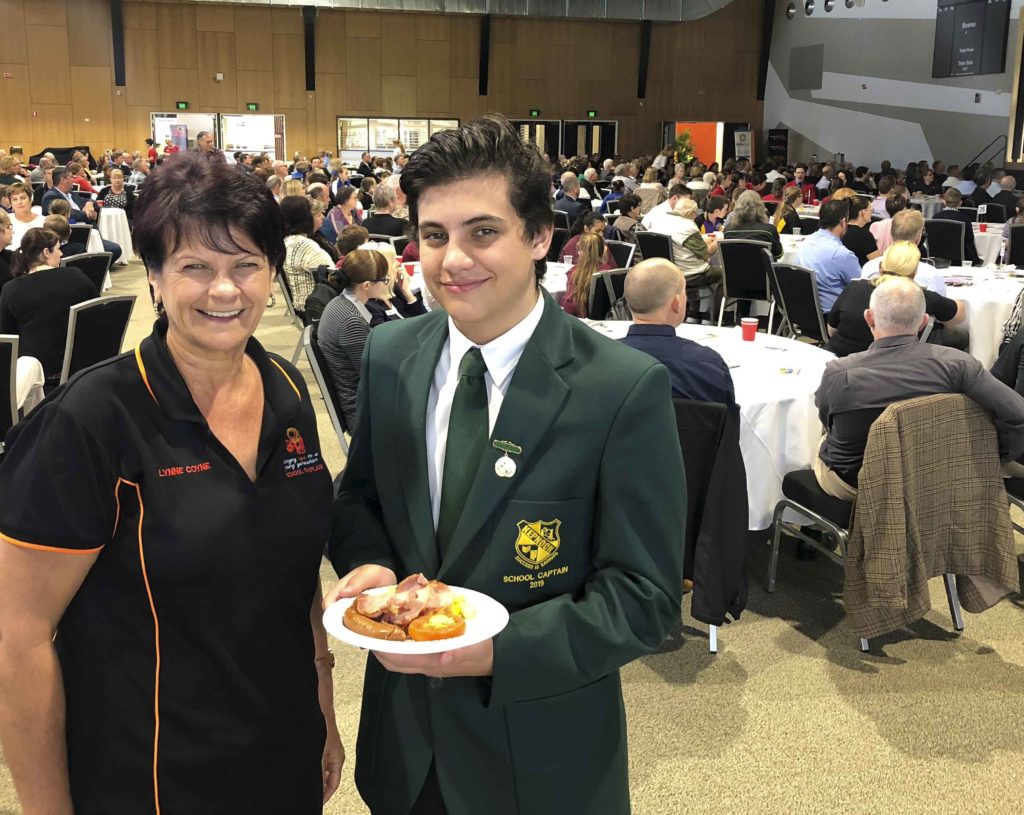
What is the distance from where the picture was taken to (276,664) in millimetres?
1389

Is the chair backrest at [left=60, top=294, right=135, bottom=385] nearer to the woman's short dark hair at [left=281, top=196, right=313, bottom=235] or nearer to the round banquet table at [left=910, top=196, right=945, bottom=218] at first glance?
the woman's short dark hair at [left=281, top=196, right=313, bottom=235]

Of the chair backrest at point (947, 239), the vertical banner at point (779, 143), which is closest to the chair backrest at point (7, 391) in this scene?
the chair backrest at point (947, 239)

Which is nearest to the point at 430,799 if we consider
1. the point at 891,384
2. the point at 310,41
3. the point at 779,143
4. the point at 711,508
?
the point at 711,508

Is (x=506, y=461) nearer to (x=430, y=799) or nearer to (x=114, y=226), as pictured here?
(x=430, y=799)

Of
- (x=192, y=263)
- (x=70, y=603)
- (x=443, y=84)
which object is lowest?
(x=70, y=603)

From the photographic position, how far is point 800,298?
6793mm

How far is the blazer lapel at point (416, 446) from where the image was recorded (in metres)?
1.27

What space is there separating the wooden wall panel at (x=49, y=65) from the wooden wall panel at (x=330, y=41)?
506 centimetres

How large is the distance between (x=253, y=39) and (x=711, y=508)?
20.7m

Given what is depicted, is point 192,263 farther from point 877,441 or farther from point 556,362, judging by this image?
point 877,441

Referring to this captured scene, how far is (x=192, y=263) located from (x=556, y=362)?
1.59 feet

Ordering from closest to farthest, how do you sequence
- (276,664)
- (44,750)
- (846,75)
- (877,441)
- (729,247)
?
(44,750), (276,664), (877,441), (729,247), (846,75)

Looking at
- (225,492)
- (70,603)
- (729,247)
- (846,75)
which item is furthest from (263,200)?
(846,75)

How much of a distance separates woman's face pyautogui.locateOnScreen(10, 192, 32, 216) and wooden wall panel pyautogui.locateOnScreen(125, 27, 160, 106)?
1363cm
